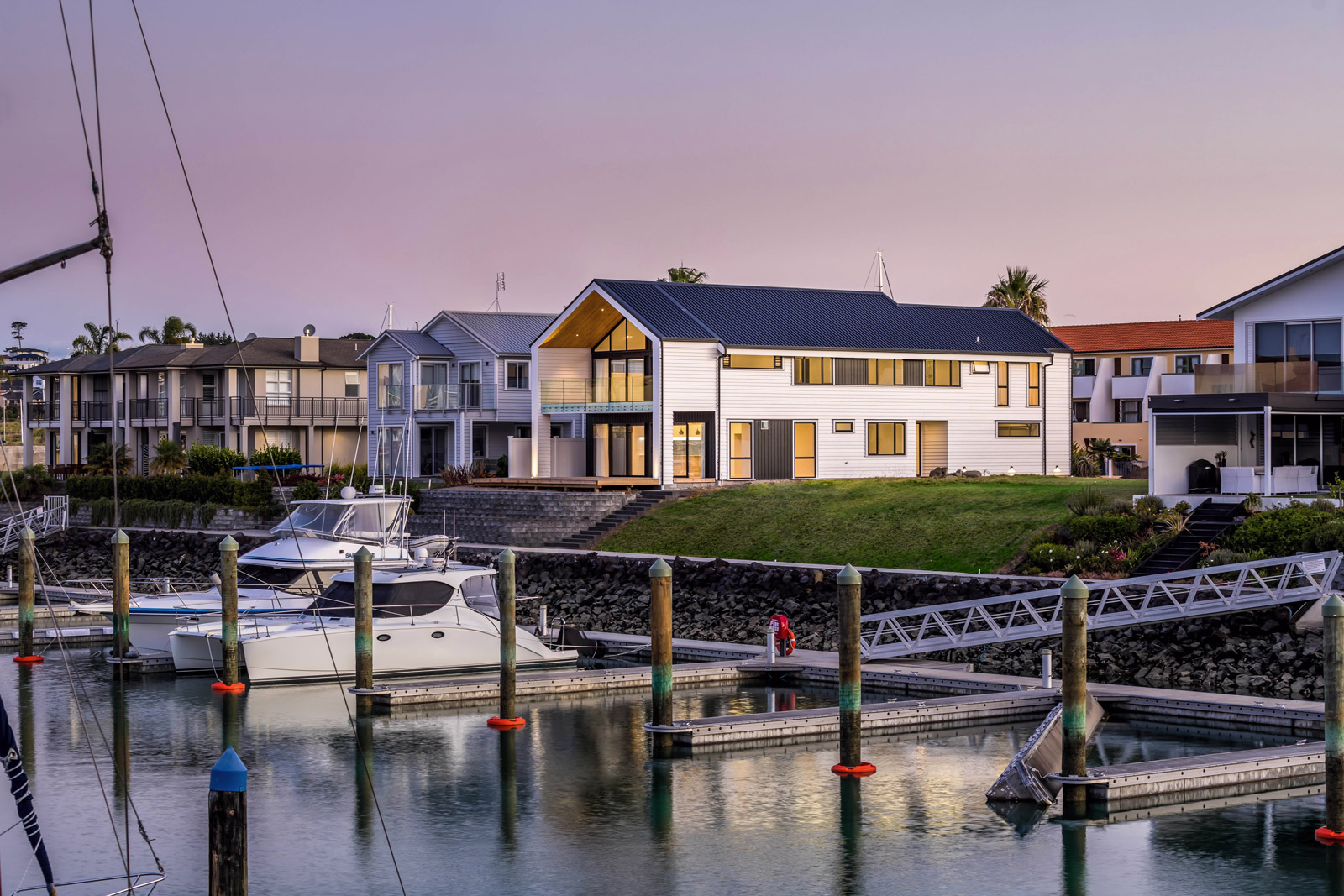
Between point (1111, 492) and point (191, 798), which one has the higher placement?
point (1111, 492)

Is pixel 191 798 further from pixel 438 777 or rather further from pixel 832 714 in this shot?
pixel 832 714

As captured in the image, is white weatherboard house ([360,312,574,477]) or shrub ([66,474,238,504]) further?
white weatherboard house ([360,312,574,477])

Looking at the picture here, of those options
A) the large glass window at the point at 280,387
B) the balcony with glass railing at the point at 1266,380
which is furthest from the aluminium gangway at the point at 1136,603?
the large glass window at the point at 280,387

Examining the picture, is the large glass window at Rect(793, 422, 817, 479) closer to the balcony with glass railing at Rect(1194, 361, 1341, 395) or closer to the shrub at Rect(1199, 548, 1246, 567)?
the balcony with glass railing at Rect(1194, 361, 1341, 395)

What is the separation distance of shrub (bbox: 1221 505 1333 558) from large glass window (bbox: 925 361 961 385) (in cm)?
2435

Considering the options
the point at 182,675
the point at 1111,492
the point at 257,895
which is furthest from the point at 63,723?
the point at 1111,492

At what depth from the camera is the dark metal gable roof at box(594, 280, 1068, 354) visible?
54000mm

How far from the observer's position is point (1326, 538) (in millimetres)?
31156

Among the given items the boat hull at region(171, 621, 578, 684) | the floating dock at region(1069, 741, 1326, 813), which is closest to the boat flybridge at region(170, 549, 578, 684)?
the boat hull at region(171, 621, 578, 684)

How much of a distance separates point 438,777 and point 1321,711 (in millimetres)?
13004

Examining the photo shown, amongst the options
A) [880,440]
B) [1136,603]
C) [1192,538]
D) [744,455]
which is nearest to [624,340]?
[744,455]

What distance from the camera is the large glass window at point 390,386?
65.9 m

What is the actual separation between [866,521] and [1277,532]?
12.4 m

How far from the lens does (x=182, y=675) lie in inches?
1232
